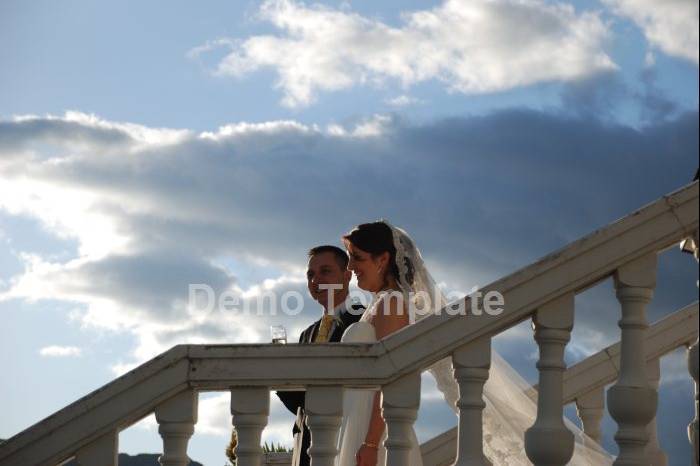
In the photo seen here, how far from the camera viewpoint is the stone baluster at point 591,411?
19.6ft

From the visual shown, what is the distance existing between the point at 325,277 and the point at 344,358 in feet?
8.94

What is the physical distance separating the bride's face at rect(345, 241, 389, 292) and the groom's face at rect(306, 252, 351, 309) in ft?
2.17

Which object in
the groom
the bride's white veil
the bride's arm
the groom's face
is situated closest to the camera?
the bride's white veil

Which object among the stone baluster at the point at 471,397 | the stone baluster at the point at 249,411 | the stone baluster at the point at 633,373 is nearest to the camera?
the stone baluster at the point at 633,373

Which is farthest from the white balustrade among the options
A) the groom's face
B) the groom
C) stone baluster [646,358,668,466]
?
the groom's face

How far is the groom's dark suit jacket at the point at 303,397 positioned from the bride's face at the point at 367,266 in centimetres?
39

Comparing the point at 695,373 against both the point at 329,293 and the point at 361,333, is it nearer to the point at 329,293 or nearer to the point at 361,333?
the point at 361,333

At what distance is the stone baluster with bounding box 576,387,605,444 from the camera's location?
598cm

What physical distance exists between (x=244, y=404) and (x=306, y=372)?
26 cm

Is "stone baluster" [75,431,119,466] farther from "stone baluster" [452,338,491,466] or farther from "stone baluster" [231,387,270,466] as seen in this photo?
"stone baluster" [452,338,491,466]

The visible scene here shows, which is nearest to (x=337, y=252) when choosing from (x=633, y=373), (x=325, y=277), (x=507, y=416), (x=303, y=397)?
(x=325, y=277)

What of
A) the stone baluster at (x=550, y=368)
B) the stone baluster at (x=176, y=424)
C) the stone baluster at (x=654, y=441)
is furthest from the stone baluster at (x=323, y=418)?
the stone baluster at (x=654, y=441)

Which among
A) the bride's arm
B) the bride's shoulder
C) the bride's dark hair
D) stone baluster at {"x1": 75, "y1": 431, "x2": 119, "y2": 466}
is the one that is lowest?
stone baluster at {"x1": 75, "y1": 431, "x2": 119, "y2": 466}

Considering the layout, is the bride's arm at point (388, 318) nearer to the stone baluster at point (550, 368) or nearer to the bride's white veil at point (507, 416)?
the bride's white veil at point (507, 416)
